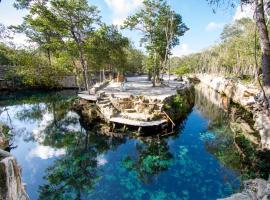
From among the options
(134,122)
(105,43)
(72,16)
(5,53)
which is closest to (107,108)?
(134,122)

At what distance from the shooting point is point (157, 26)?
2812 cm

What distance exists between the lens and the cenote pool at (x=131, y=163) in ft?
34.7

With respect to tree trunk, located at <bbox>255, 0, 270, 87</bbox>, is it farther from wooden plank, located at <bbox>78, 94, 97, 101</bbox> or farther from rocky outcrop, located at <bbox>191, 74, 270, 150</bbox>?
wooden plank, located at <bbox>78, 94, 97, 101</bbox>

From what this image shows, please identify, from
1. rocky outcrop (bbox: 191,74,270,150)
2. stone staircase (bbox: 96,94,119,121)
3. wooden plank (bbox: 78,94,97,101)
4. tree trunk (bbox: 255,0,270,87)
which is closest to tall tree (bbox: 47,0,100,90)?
wooden plank (bbox: 78,94,97,101)

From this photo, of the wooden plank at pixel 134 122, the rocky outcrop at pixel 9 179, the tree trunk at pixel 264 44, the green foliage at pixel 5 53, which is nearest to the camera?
the rocky outcrop at pixel 9 179

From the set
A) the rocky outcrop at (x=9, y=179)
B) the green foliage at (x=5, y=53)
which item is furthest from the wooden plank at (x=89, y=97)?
the rocky outcrop at (x=9, y=179)

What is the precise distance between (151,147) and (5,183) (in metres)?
12.2

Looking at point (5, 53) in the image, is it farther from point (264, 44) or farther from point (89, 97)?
point (264, 44)

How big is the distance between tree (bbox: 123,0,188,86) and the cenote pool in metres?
11.2

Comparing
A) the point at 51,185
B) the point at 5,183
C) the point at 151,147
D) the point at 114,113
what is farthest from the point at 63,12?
the point at 5,183

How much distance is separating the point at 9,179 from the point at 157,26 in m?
26.7

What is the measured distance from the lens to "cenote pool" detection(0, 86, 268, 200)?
10.6 metres

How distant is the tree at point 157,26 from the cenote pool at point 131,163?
1123cm

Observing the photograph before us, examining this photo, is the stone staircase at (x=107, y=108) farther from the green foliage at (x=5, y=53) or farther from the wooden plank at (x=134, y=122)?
the green foliage at (x=5, y=53)
